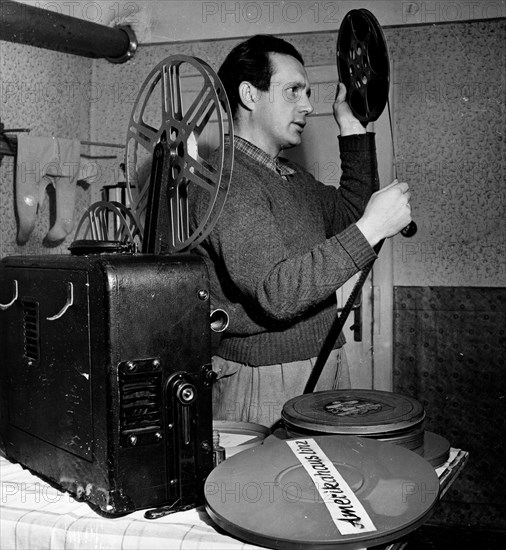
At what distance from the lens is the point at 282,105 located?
1.88 meters

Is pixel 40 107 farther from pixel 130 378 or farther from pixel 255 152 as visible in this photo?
pixel 130 378

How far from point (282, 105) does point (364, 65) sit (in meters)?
0.27

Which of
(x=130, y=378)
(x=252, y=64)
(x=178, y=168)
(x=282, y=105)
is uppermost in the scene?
(x=252, y=64)

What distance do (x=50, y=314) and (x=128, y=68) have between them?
8.42 ft

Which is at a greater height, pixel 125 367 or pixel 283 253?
pixel 283 253

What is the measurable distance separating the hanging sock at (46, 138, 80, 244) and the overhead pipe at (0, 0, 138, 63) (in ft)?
1.39

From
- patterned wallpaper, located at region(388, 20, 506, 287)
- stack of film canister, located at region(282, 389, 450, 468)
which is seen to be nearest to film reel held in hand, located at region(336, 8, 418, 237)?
stack of film canister, located at region(282, 389, 450, 468)

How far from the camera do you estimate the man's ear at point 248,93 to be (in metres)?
1.89

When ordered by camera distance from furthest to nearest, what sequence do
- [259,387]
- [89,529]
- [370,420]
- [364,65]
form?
1. [364,65]
2. [259,387]
3. [370,420]
4. [89,529]

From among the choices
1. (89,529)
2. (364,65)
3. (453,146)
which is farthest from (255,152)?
(453,146)

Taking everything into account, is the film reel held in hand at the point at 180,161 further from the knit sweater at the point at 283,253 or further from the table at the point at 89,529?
the table at the point at 89,529

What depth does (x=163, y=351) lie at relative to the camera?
106 cm

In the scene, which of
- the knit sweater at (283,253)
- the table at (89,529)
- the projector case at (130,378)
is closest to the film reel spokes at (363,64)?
the knit sweater at (283,253)

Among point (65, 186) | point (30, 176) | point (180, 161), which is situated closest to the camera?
point (180, 161)
